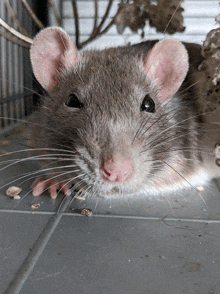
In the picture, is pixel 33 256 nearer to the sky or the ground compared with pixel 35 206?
nearer to the ground

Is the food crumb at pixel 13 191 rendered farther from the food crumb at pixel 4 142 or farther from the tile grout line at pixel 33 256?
the food crumb at pixel 4 142

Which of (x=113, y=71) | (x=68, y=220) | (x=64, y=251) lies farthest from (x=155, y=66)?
(x=64, y=251)

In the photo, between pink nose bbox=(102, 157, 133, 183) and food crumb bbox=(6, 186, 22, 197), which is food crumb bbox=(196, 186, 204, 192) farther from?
food crumb bbox=(6, 186, 22, 197)

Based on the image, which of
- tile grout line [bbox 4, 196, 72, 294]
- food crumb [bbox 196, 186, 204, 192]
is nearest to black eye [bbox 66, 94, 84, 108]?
tile grout line [bbox 4, 196, 72, 294]

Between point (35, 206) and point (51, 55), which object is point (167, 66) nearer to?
point (51, 55)

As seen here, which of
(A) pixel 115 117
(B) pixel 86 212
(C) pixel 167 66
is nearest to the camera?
(A) pixel 115 117

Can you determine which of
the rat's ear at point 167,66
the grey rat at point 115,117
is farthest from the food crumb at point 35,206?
Answer: the rat's ear at point 167,66

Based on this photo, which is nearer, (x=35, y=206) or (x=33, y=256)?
(x=33, y=256)

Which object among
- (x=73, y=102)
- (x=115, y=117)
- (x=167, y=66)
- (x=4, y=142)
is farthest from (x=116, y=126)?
(x=4, y=142)
